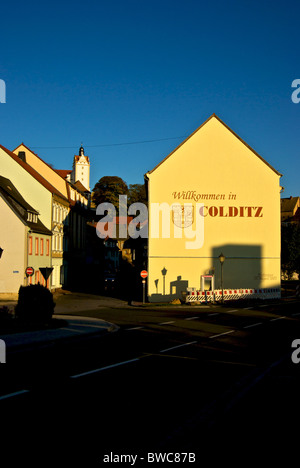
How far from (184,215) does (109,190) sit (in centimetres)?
6329

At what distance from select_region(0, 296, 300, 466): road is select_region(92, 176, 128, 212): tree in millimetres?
83089

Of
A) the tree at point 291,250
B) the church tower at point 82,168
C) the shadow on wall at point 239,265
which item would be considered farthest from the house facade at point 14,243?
the church tower at point 82,168

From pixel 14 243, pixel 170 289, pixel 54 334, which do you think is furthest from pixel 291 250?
pixel 54 334

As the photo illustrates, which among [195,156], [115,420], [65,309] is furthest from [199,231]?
[115,420]

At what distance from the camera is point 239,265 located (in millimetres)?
40562

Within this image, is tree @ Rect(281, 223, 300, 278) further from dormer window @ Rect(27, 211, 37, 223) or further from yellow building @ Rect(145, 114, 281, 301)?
dormer window @ Rect(27, 211, 37, 223)

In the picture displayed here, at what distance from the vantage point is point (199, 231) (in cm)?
4034

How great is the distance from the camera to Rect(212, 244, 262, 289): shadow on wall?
133 feet

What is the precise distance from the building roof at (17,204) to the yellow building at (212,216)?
34.8 feet

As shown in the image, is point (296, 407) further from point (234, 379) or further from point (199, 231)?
point (199, 231)

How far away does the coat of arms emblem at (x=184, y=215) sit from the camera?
40219 mm

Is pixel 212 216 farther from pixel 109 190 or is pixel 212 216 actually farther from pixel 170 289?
pixel 109 190
